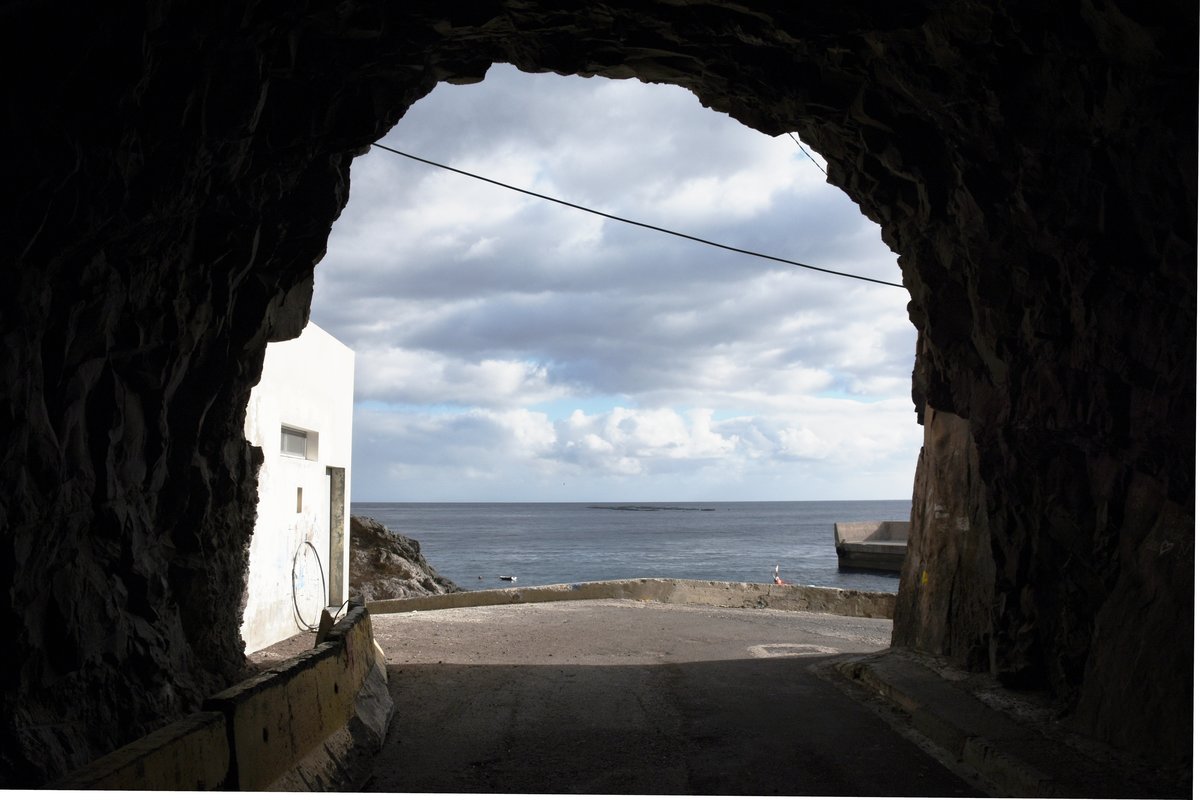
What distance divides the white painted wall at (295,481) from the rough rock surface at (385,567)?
15048mm

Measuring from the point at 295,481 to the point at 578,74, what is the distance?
9.41 metres

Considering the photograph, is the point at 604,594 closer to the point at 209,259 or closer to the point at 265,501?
the point at 265,501

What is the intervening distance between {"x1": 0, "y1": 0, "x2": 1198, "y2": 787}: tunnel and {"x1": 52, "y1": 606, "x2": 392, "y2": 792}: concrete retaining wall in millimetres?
584

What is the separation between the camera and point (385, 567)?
127 feet

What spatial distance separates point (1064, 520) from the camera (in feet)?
27.2

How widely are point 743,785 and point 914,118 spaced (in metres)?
5.87

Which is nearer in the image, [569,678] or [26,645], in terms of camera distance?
[26,645]

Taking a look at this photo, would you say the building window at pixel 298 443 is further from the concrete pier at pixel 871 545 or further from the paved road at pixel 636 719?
the concrete pier at pixel 871 545

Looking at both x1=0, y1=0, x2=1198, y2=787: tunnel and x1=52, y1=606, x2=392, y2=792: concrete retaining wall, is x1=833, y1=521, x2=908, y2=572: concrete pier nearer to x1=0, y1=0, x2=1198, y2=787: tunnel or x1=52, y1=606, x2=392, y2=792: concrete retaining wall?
x1=0, y1=0, x2=1198, y2=787: tunnel

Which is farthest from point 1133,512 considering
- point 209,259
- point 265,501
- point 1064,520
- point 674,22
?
Answer: point 265,501

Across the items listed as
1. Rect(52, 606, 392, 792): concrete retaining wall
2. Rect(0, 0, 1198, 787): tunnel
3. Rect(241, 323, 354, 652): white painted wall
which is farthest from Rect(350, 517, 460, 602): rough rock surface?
Rect(0, 0, 1198, 787): tunnel

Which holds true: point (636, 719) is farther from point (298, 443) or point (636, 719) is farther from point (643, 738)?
point (298, 443)

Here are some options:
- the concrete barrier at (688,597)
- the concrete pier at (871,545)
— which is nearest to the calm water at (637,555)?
the concrete pier at (871,545)

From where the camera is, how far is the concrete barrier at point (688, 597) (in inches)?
885
